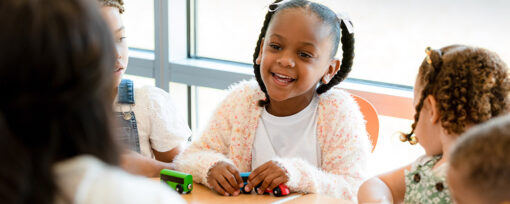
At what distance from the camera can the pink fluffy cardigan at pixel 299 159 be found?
1774 mm

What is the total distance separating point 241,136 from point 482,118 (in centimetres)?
89

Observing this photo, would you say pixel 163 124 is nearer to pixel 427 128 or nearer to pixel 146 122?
pixel 146 122

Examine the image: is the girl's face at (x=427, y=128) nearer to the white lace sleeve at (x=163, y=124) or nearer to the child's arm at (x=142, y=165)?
the child's arm at (x=142, y=165)

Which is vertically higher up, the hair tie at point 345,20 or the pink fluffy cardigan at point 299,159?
the hair tie at point 345,20

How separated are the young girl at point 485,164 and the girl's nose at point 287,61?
964mm

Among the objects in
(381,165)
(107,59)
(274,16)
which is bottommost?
(381,165)

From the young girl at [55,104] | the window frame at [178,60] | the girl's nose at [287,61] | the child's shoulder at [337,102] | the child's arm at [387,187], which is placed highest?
the young girl at [55,104]

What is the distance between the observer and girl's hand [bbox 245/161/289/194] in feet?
5.46

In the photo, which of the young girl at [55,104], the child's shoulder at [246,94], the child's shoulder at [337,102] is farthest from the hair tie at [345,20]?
the young girl at [55,104]

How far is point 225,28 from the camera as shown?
329 centimetres

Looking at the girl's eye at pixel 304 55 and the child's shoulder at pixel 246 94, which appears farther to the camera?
the child's shoulder at pixel 246 94

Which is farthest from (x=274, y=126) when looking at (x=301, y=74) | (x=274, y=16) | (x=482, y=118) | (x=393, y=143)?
(x=393, y=143)

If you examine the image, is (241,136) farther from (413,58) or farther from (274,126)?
(413,58)

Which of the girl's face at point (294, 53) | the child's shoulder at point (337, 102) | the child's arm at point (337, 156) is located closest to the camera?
the child's arm at point (337, 156)
